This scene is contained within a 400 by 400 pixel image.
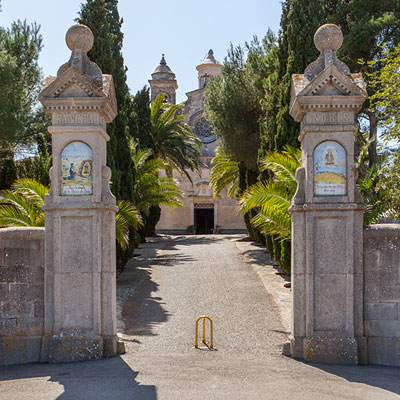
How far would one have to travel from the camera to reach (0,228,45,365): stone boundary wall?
7.49m

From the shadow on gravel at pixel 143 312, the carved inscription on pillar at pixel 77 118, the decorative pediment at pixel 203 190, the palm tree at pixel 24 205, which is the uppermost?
the carved inscription on pillar at pixel 77 118

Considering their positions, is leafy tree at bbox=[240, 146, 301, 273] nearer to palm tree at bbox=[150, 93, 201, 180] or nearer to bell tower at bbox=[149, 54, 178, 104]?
palm tree at bbox=[150, 93, 201, 180]

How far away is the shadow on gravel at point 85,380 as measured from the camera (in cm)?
595

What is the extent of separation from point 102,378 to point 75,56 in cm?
457

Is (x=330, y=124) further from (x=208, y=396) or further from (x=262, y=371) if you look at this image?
(x=208, y=396)

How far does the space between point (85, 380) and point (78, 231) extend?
209cm

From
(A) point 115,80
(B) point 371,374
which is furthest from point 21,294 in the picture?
(A) point 115,80

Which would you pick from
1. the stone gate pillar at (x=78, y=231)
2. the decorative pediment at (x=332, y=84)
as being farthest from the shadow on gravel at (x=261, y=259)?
the stone gate pillar at (x=78, y=231)

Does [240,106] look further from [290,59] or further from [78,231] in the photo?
[78,231]

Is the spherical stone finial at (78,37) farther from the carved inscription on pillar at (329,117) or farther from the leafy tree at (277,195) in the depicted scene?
the leafy tree at (277,195)

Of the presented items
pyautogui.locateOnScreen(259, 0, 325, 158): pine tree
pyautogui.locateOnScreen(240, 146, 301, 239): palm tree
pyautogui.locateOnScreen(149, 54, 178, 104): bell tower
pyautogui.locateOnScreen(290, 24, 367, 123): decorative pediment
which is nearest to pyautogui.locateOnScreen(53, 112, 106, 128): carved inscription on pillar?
pyautogui.locateOnScreen(290, 24, 367, 123): decorative pediment

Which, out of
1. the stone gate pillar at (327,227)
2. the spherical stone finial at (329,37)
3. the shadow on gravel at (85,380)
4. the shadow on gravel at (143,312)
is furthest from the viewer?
the shadow on gravel at (143,312)

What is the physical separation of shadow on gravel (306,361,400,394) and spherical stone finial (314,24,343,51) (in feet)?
14.8

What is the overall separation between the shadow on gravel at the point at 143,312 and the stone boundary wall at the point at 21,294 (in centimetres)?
240
